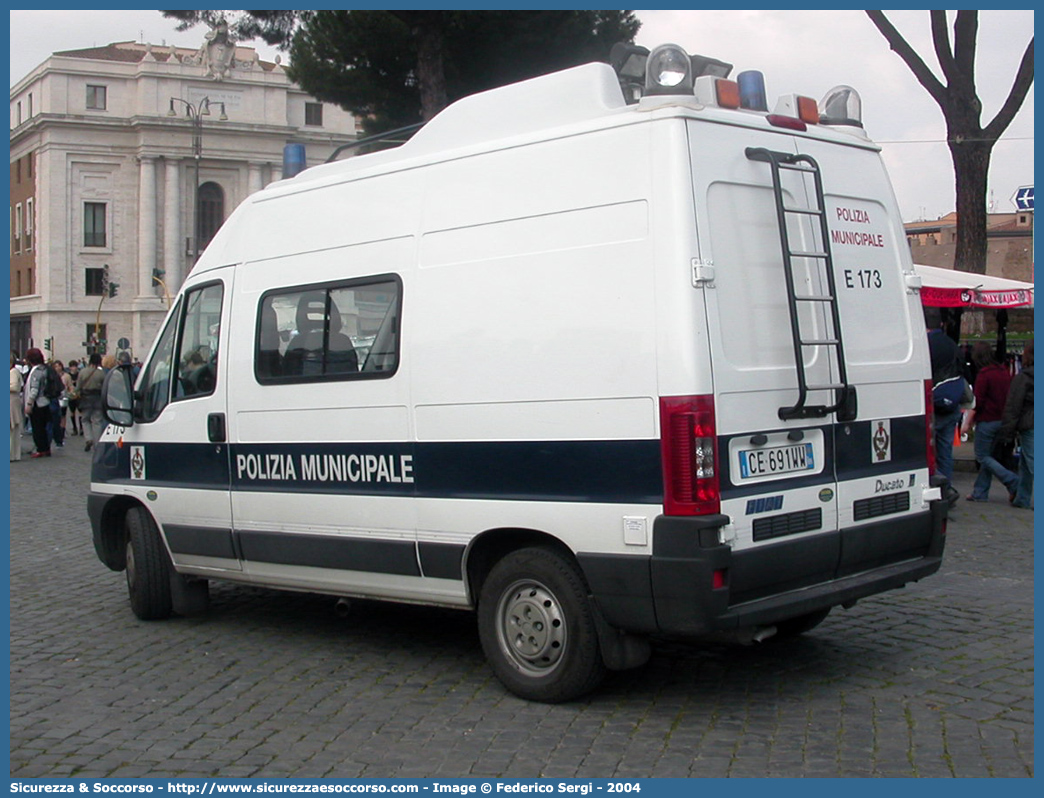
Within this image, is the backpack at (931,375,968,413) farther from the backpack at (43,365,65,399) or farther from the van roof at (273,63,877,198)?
the backpack at (43,365,65,399)

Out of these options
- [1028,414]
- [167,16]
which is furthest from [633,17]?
[1028,414]

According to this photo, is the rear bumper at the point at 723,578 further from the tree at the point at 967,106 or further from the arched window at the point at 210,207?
the arched window at the point at 210,207

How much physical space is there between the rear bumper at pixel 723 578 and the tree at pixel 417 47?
41.4ft

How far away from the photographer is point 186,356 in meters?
7.65

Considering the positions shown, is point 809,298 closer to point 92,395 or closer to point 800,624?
point 800,624

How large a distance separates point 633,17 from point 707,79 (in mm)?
14725

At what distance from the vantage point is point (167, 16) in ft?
57.1

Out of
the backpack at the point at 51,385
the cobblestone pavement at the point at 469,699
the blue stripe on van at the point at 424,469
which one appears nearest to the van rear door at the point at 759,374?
the blue stripe on van at the point at 424,469

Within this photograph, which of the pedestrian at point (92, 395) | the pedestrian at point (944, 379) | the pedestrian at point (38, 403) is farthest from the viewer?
the pedestrian at point (38, 403)

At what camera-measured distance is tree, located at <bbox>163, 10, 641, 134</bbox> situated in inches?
693

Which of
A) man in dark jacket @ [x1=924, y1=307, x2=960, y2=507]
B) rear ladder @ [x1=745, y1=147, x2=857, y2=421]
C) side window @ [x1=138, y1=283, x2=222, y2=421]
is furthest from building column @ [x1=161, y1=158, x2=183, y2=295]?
rear ladder @ [x1=745, y1=147, x2=857, y2=421]

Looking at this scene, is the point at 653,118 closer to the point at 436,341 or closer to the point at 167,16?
the point at 436,341

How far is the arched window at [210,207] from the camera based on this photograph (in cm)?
8525

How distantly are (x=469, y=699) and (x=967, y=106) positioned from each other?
50.3 feet
